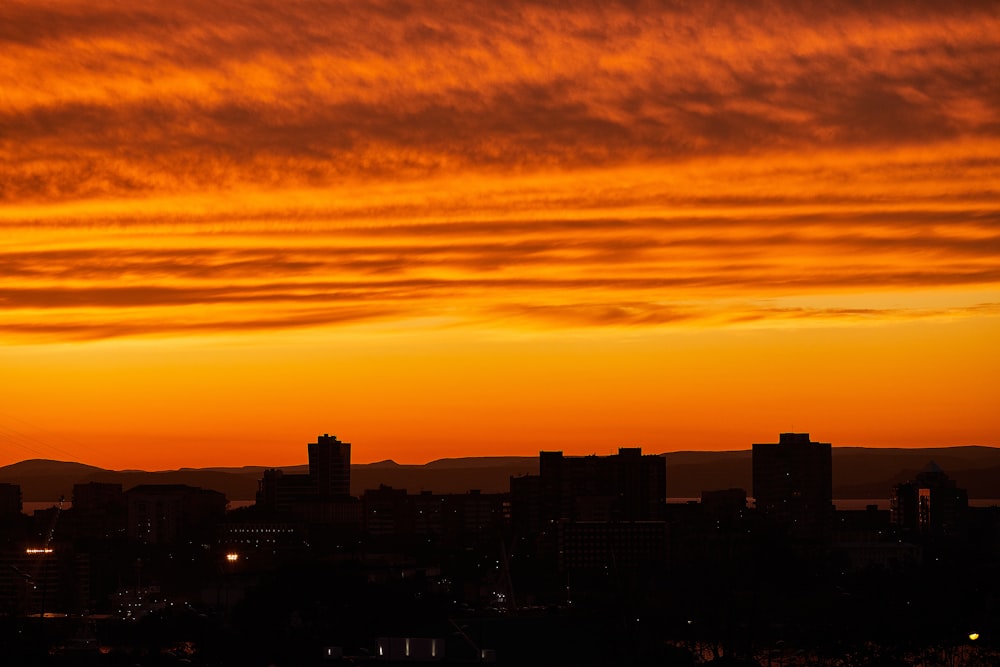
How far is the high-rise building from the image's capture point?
632ft

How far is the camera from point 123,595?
113 metres

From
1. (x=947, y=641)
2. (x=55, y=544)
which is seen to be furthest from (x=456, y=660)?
(x=55, y=544)

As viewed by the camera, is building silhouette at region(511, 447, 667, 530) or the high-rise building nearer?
building silhouette at region(511, 447, 667, 530)

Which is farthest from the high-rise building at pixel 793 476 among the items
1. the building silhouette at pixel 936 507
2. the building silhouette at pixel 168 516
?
the building silhouette at pixel 168 516

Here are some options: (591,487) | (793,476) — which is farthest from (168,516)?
(793,476)

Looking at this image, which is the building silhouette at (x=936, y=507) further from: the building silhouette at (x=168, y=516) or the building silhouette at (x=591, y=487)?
the building silhouette at (x=168, y=516)

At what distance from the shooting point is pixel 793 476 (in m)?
197

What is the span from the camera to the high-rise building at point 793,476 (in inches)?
7579

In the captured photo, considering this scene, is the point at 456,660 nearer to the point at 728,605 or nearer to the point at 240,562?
the point at 728,605

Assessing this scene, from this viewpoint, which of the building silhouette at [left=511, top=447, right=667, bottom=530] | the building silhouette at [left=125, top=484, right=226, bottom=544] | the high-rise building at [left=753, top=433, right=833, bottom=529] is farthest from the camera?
the high-rise building at [left=753, top=433, right=833, bottom=529]

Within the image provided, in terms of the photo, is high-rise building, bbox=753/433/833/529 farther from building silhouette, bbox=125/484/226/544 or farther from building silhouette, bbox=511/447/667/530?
building silhouette, bbox=125/484/226/544

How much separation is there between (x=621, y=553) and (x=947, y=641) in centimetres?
8506

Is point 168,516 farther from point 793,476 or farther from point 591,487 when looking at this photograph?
point 793,476

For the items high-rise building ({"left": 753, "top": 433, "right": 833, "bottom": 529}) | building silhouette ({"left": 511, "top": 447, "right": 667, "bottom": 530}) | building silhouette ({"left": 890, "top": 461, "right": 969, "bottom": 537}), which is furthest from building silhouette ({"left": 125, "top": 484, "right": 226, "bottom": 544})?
building silhouette ({"left": 890, "top": 461, "right": 969, "bottom": 537})
